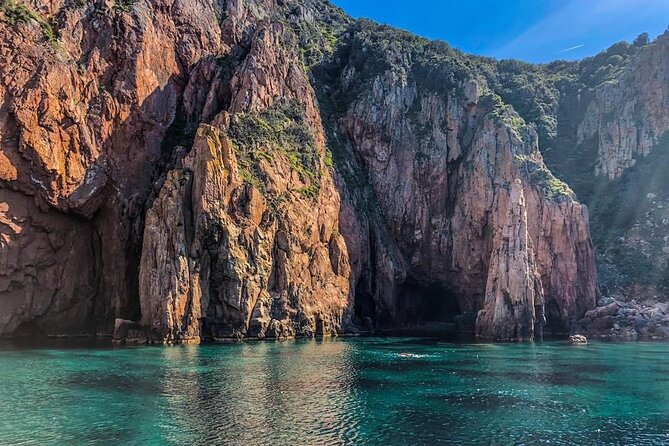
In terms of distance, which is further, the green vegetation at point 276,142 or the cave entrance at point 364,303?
the cave entrance at point 364,303

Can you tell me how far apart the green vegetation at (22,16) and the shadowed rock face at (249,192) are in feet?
4.03

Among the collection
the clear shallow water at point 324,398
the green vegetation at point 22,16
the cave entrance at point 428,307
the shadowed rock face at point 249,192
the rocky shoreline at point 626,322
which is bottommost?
the clear shallow water at point 324,398

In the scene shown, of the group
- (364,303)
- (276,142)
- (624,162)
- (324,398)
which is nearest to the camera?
(324,398)

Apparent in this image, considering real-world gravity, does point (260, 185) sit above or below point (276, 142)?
below

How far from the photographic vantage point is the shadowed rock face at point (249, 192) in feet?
240

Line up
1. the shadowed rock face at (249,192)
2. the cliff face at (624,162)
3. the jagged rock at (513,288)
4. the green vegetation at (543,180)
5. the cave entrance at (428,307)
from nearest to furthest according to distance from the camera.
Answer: the shadowed rock face at (249,192), the jagged rock at (513,288), the green vegetation at (543,180), the cliff face at (624,162), the cave entrance at (428,307)

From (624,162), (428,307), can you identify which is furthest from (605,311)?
(624,162)

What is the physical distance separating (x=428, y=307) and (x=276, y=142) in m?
51.6

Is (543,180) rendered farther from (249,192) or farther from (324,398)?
(324,398)

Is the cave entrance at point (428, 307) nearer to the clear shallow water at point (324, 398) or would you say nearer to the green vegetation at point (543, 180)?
the green vegetation at point (543, 180)

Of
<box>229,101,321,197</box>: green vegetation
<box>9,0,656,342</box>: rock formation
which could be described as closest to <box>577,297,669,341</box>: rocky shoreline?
<box>9,0,656,342</box>: rock formation

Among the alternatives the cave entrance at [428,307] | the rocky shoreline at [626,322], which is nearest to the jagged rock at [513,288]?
the rocky shoreline at [626,322]

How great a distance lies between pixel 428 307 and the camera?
4665 inches

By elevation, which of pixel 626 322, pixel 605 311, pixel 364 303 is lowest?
pixel 626 322
